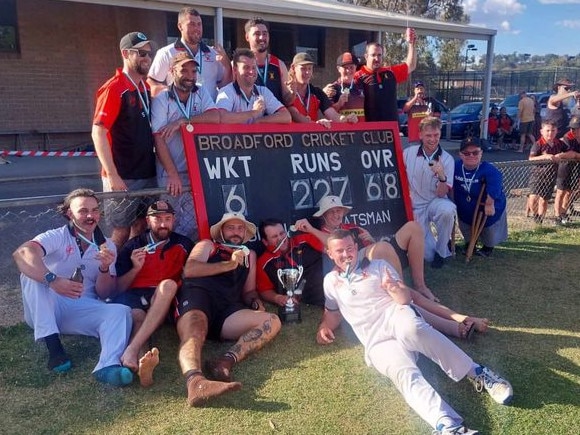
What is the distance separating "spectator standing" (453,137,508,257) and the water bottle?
3.96m

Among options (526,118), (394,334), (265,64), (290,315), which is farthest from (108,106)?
(526,118)

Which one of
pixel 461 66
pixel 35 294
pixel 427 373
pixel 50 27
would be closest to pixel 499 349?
pixel 427 373

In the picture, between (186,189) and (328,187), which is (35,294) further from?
(328,187)

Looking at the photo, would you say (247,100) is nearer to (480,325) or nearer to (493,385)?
(480,325)

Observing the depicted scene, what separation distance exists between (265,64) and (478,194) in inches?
102

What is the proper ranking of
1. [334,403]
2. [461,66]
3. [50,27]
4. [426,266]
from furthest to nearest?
[461,66]
[50,27]
[426,266]
[334,403]

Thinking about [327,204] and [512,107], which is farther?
[512,107]

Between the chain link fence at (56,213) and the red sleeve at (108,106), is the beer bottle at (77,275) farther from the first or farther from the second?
the red sleeve at (108,106)

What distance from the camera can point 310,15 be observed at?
40.1 ft

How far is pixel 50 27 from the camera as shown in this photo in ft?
40.7

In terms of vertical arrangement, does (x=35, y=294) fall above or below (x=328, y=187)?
below

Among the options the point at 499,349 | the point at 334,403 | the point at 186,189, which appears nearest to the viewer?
the point at 334,403

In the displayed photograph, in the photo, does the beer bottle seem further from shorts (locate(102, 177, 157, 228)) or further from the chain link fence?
shorts (locate(102, 177, 157, 228))

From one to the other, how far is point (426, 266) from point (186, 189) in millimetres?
2659
